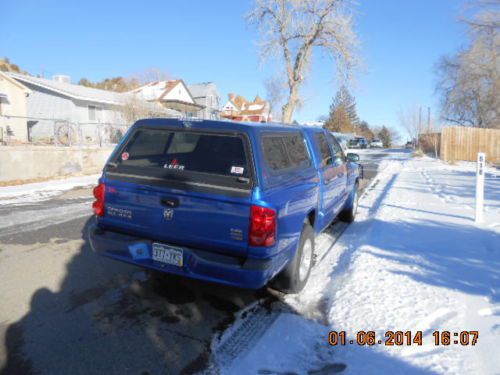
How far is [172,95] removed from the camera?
38469 mm

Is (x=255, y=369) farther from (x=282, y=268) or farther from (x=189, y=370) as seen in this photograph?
(x=282, y=268)

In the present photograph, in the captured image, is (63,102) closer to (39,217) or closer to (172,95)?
(172,95)

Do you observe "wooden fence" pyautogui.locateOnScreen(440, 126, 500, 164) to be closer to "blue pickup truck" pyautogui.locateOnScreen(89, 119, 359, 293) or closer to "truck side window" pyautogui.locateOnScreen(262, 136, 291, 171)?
"blue pickup truck" pyautogui.locateOnScreen(89, 119, 359, 293)

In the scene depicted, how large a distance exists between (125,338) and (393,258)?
3.62 metres

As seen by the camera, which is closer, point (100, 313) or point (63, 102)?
point (100, 313)

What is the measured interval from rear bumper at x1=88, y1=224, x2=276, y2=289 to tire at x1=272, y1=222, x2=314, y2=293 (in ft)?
1.52

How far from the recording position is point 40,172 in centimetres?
1384

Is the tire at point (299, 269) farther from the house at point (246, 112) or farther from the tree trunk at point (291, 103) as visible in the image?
the tree trunk at point (291, 103)

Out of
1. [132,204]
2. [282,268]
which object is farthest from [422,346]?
[132,204]

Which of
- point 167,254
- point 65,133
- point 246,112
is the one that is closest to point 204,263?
point 167,254
